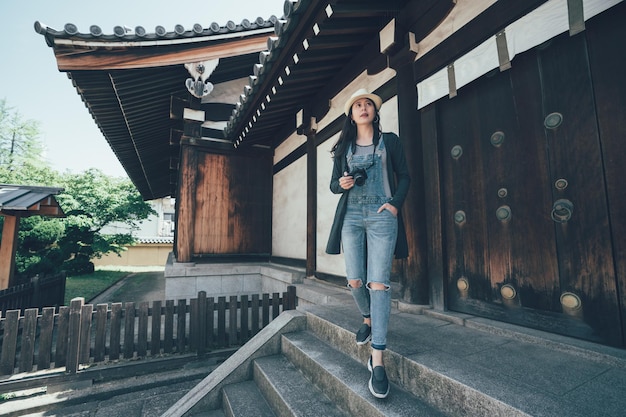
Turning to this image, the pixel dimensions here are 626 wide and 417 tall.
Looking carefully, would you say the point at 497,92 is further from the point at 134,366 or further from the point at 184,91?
the point at 184,91

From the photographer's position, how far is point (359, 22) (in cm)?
370

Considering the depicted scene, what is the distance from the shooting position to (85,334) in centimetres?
437

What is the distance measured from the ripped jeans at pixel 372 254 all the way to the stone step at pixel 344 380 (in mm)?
319

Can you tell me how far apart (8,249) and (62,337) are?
15.1ft

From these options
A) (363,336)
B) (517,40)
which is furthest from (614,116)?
(363,336)

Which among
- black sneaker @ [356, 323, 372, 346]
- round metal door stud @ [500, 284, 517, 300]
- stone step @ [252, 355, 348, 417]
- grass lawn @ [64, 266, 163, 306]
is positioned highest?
round metal door stud @ [500, 284, 517, 300]

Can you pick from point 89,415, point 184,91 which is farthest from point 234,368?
point 184,91

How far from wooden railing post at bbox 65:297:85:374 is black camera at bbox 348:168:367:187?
14.8 ft

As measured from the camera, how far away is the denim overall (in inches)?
80.5

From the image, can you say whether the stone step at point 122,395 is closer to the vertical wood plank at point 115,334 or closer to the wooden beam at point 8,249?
the vertical wood plank at point 115,334

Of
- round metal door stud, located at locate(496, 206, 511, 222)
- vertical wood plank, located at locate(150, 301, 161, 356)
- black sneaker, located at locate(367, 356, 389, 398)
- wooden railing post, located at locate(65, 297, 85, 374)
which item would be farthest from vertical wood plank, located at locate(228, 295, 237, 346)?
round metal door stud, located at locate(496, 206, 511, 222)

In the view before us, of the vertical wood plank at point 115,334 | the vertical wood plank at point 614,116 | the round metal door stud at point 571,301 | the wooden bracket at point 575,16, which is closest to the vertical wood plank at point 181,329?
the vertical wood plank at point 115,334

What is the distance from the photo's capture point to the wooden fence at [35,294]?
5.57 meters

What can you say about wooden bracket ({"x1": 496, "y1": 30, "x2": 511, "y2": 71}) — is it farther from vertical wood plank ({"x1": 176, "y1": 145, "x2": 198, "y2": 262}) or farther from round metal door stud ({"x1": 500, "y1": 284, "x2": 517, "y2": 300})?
vertical wood plank ({"x1": 176, "y1": 145, "x2": 198, "y2": 262})
